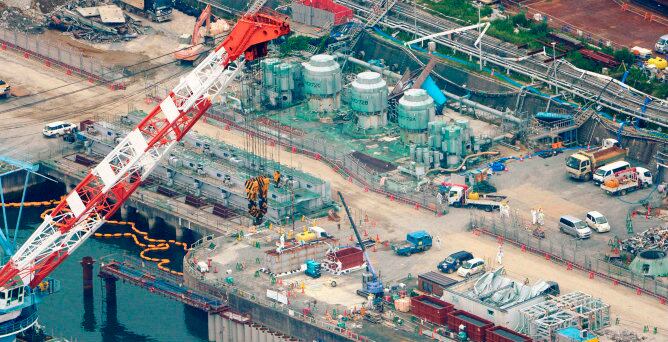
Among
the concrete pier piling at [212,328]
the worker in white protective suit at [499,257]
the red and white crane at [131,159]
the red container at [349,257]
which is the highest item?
the red and white crane at [131,159]

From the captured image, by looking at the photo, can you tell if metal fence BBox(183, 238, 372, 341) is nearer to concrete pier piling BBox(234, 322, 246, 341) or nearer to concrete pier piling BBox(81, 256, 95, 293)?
concrete pier piling BBox(234, 322, 246, 341)

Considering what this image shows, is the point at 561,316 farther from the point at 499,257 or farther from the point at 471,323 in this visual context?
the point at 499,257

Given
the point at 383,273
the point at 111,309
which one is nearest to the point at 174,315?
the point at 111,309

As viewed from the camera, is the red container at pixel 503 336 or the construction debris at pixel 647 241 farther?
the construction debris at pixel 647 241

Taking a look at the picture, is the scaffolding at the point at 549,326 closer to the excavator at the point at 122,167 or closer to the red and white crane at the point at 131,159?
the excavator at the point at 122,167

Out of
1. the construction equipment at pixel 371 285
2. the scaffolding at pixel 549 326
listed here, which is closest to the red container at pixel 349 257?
the construction equipment at pixel 371 285

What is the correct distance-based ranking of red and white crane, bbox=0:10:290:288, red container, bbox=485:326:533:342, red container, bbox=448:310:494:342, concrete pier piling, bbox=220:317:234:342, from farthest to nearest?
concrete pier piling, bbox=220:317:234:342 < red and white crane, bbox=0:10:290:288 < red container, bbox=448:310:494:342 < red container, bbox=485:326:533:342

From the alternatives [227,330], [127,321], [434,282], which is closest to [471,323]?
[434,282]

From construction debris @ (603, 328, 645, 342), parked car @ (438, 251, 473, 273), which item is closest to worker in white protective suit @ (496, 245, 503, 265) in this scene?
parked car @ (438, 251, 473, 273)
